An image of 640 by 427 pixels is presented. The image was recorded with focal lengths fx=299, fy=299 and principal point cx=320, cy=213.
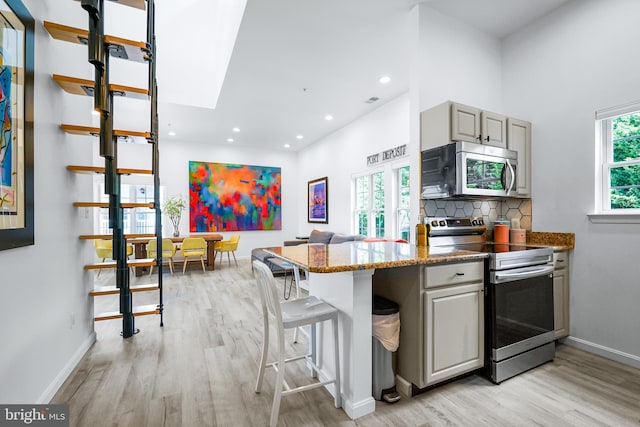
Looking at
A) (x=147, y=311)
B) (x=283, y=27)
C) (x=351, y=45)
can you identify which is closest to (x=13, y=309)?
(x=147, y=311)

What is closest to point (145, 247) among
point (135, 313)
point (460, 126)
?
point (135, 313)

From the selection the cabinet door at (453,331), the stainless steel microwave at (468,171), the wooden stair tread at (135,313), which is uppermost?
the stainless steel microwave at (468,171)

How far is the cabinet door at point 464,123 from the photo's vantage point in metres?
2.56

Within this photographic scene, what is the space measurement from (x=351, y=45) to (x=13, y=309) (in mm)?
3560

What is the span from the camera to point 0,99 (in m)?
1.45

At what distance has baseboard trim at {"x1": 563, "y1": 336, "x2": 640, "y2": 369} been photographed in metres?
2.33

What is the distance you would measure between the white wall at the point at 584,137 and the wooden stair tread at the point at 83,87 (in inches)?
147

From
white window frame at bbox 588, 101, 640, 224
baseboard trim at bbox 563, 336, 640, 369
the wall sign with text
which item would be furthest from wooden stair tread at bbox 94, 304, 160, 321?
white window frame at bbox 588, 101, 640, 224

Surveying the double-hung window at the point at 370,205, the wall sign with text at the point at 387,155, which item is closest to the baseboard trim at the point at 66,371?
the double-hung window at the point at 370,205

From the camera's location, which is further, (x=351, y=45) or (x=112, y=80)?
(x=112, y=80)

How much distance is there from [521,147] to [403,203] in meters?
2.00

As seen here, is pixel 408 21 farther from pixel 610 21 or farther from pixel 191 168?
pixel 191 168

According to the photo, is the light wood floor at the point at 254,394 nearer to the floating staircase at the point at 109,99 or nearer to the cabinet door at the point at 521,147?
the floating staircase at the point at 109,99

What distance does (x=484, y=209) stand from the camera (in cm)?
316
